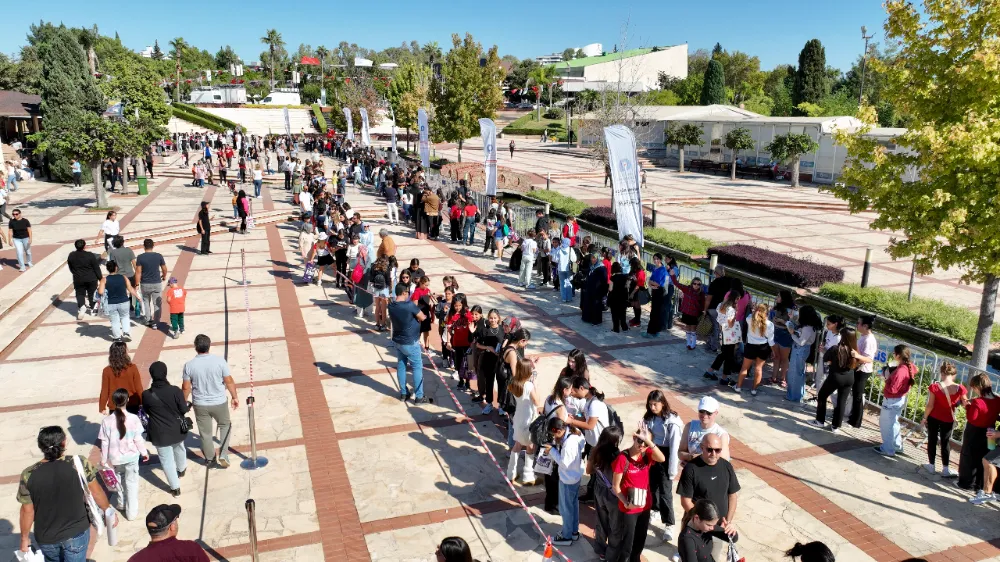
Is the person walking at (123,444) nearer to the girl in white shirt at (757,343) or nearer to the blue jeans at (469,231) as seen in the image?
the girl in white shirt at (757,343)

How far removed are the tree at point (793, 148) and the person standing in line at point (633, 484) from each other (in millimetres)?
36609

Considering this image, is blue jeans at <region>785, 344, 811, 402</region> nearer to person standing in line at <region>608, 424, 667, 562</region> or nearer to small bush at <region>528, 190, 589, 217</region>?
person standing in line at <region>608, 424, 667, 562</region>

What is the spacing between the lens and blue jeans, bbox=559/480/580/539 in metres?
6.41

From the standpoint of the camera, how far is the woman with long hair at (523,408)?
7270 millimetres

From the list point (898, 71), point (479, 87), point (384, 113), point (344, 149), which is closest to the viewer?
point (898, 71)

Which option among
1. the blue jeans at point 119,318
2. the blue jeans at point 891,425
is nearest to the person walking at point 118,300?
the blue jeans at point 119,318

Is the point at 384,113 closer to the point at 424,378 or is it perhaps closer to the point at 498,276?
the point at 498,276

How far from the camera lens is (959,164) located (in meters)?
8.90

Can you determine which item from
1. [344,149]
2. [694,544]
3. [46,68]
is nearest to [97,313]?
[694,544]

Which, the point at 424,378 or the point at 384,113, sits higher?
the point at 384,113

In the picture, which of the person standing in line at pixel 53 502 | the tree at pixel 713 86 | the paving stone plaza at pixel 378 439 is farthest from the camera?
the tree at pixel 713 86

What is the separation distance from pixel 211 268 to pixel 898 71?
1609cm

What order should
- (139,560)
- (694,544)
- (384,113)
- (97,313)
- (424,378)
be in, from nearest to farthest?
(139,560), (694,544), (424,378), (97,313), (384,113)

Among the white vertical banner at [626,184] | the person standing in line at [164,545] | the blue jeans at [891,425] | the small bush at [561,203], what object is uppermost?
the white vertical banner at [626,184]
